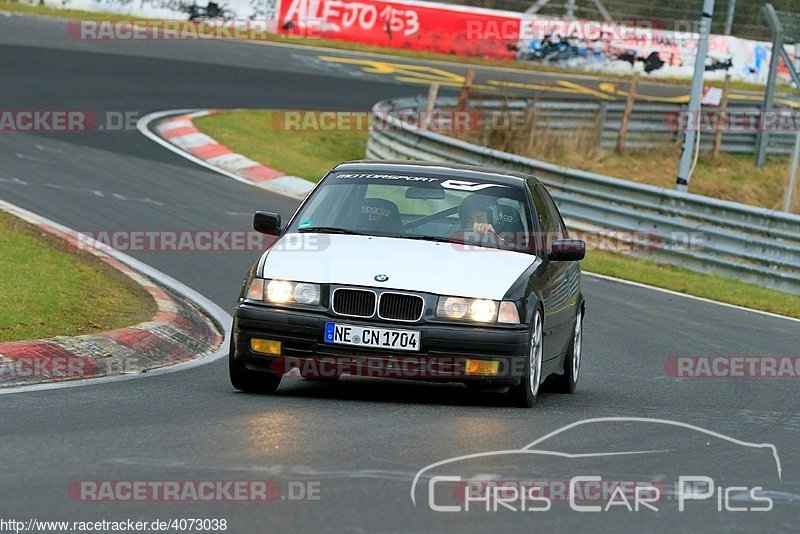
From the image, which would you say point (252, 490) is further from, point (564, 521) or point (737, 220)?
point (737, 220)

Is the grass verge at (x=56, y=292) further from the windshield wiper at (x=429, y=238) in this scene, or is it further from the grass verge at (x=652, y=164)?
the grass verge at (x=652, y=164)

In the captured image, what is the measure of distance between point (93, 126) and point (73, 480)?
1795 centimetres

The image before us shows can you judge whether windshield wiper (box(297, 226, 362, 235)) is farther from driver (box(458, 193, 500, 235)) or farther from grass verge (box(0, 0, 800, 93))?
grass verge (box(0, 0, 800, 93))

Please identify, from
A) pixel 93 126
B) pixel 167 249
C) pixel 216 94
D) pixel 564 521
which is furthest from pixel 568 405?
pixel 216 94

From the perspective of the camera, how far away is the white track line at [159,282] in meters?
8.41

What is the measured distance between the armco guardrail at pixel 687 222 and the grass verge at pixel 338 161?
0.21 meters

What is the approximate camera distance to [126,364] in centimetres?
938

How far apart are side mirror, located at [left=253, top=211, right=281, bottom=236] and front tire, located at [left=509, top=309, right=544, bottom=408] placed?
6.10 ft

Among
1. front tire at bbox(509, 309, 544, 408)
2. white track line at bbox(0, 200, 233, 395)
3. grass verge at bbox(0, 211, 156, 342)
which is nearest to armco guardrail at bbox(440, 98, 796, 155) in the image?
white track line at bbox(0, 200, 233, 395)

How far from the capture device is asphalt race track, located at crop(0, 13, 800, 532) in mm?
5551

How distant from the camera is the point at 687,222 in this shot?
62.0ft

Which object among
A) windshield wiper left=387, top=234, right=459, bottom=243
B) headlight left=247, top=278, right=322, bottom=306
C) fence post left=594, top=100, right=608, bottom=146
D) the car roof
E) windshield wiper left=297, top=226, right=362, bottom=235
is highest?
the car roof

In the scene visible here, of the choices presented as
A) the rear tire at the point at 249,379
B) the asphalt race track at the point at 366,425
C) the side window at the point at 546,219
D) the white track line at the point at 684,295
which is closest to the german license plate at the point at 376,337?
the asphalt race track at the point at 366,425

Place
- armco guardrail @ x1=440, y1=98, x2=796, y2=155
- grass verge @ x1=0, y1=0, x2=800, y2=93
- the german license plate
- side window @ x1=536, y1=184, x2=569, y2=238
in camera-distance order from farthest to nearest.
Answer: grass verge @ x1=0, y1=0, x2=800, y2=93, armco guardrail @ x1=440, y1=98, x2=796, y2=155, side window @ x1=536, y1=184, x2=569, y2=238, the german license plate
